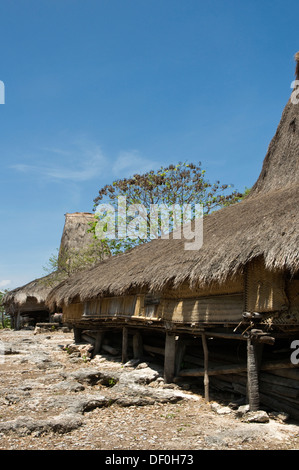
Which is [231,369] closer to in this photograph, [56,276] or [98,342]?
[98,342]

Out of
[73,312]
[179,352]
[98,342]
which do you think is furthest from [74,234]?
[179,352]

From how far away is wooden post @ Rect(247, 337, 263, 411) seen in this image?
696 cm

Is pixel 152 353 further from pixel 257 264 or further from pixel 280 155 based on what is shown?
pixel 280 155

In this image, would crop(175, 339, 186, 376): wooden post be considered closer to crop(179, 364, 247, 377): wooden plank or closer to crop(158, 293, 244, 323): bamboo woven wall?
crop(179, 364, 247, 377): wooden plank

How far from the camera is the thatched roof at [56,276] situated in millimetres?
25047

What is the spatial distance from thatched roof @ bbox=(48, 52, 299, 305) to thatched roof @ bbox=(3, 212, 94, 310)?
32.2 ft

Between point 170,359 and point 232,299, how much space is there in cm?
281

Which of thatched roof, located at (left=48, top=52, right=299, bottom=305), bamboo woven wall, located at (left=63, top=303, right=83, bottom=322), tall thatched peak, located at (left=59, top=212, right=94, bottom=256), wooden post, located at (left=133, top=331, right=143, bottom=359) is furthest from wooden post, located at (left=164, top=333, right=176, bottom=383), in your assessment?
tall thatched peak, located at (left=59, top=212, right=94, bottom=256)

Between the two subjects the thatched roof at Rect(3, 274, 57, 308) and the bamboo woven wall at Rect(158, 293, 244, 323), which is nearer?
the bamboo woven wall at Rect(158, 293, 244, 323)

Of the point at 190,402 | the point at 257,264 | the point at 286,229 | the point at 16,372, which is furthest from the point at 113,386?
the point at 286,229

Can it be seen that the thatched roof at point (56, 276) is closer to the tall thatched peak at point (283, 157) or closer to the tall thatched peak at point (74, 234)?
the tall thatched peak at point (74, 234)

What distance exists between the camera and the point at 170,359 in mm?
9719
